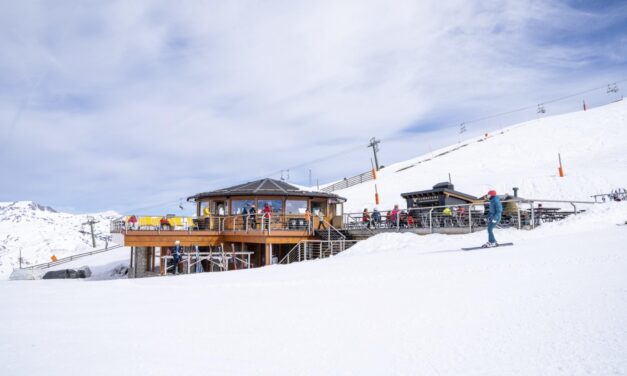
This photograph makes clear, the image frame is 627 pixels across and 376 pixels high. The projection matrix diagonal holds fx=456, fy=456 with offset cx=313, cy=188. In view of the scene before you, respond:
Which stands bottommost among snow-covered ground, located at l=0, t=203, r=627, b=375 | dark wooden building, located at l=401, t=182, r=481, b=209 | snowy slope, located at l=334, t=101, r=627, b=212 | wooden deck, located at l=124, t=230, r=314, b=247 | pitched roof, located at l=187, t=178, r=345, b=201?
snow-covered ground, located at l=0, t=203, r=627, b=375

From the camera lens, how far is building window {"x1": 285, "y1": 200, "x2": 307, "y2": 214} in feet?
83.0

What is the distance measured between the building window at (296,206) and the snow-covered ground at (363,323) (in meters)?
14.8

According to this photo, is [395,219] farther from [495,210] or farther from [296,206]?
[495,210]

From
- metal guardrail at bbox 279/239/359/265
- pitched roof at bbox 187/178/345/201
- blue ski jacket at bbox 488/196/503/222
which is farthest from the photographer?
pitched roof at bbox 187/178/345/201

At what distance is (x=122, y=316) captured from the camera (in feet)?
24.8

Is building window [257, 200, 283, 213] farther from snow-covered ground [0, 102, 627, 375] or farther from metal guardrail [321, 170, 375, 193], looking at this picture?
metal guardrail [321, 170, 375, 193]

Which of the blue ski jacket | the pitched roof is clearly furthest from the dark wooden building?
the blue ski jacket

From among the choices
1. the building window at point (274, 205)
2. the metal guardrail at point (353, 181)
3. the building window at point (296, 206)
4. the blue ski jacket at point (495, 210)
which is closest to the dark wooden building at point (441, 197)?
the building window at point (296, 206)

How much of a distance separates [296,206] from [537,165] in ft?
101

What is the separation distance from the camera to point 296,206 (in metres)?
25.5

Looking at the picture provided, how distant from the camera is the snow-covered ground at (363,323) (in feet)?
15.1

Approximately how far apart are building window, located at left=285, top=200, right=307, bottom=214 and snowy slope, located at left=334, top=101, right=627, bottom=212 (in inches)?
571

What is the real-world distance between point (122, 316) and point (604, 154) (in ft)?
156

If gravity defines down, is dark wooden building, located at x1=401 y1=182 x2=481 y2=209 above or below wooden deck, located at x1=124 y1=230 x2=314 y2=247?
above
